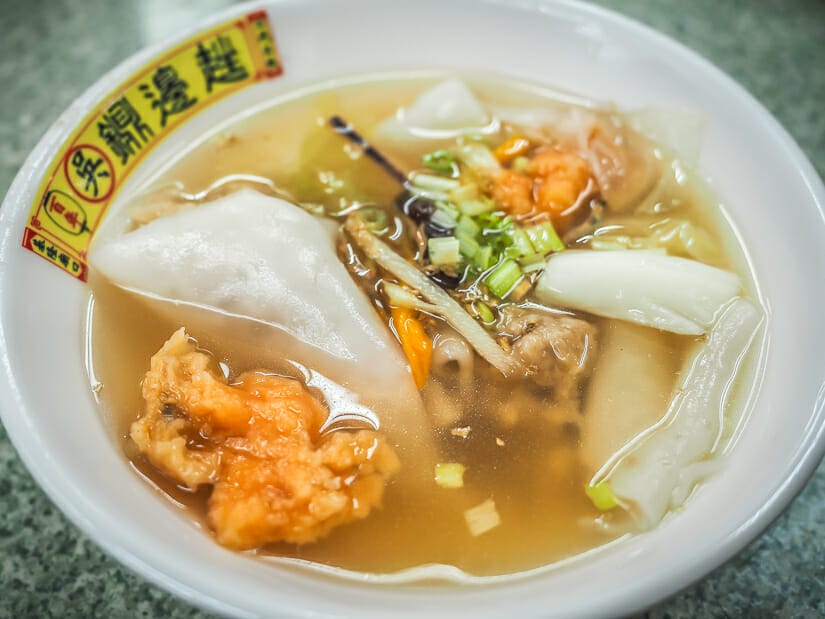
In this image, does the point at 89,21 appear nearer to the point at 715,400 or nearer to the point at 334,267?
the point at 334,267

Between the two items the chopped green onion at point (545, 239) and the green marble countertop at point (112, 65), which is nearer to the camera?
the green marble countertop at point (112, 65)

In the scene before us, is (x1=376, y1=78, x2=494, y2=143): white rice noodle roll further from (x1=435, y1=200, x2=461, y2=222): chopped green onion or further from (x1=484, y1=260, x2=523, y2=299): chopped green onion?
(x1=484, y1=260, x2=523, y2=299): chopped green onion

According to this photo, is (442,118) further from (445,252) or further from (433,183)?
(445,252)

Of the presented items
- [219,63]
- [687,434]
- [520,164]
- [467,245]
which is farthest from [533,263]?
[219,63]


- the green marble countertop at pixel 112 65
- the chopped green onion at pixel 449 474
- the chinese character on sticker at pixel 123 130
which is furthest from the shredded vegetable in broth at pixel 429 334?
the green marble countertop at pixel 112 65

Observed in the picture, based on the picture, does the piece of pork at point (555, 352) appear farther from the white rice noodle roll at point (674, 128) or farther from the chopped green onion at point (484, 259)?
the white rice noodle roll at point (674, 128)

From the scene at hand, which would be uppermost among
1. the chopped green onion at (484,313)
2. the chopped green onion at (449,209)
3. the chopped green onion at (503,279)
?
the chopped green onion at (449,209)
